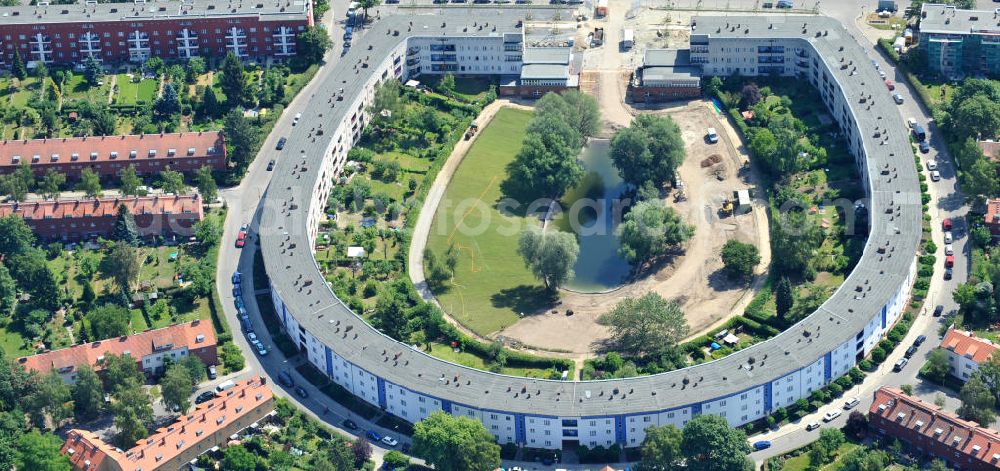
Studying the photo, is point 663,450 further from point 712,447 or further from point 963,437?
point 963,437

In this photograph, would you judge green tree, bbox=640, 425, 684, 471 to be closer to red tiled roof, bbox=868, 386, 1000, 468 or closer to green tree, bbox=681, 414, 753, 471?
green tree, bbox=681, 414, 753, 471

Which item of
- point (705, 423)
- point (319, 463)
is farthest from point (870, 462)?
point (319, 463)

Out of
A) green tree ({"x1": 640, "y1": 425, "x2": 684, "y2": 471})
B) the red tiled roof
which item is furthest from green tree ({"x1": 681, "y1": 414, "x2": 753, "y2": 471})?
the red tiled roof

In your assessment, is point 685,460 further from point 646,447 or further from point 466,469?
point 466,469

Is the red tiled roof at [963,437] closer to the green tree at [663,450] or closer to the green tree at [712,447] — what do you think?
the green tree at [712,447]

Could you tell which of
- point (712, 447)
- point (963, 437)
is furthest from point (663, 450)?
point (963, 437)

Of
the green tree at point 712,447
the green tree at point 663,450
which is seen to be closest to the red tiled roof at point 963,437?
the green tree at point 712,447
